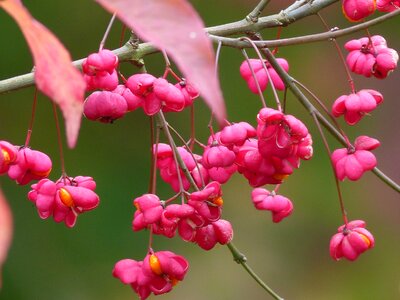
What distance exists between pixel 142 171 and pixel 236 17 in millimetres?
453

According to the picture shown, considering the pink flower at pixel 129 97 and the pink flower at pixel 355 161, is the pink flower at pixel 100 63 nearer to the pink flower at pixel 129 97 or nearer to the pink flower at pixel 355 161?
the pink flower at pixel 129 97

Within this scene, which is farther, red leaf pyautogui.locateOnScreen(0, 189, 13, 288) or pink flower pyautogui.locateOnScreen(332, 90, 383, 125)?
pink flower pyautogui.locateOnScreen(332, 90, 383, 125)

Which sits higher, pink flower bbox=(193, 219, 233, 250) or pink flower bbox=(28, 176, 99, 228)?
pink flower bbox=(28, 176, 99, 228)

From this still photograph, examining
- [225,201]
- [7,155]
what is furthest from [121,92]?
[225,201]

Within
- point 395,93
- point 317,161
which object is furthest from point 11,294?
point 395,93

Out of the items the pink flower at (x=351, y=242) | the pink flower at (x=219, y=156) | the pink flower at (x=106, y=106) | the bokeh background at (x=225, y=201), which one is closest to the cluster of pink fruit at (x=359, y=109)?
the pink flower at (x=351, y=242)

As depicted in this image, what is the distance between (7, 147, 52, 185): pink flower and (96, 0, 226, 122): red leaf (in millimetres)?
445

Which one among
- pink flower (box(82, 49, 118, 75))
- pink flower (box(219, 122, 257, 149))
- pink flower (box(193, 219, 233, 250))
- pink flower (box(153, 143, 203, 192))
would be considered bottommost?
pink flower (box(193, 219, 233, 250))

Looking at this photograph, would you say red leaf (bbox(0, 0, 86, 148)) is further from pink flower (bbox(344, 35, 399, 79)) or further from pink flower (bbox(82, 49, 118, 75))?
pink flower (bbox(344, 35, 399, 79))

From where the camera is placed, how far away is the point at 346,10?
756mm

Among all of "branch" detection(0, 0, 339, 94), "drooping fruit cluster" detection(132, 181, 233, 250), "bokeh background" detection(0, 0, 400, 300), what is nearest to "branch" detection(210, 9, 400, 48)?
"branch" detection(0, 0, 339, 94)

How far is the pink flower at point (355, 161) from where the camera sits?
0.74m

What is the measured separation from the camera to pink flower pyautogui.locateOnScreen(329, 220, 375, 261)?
2.52 feet

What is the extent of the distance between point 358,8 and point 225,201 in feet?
4.05
